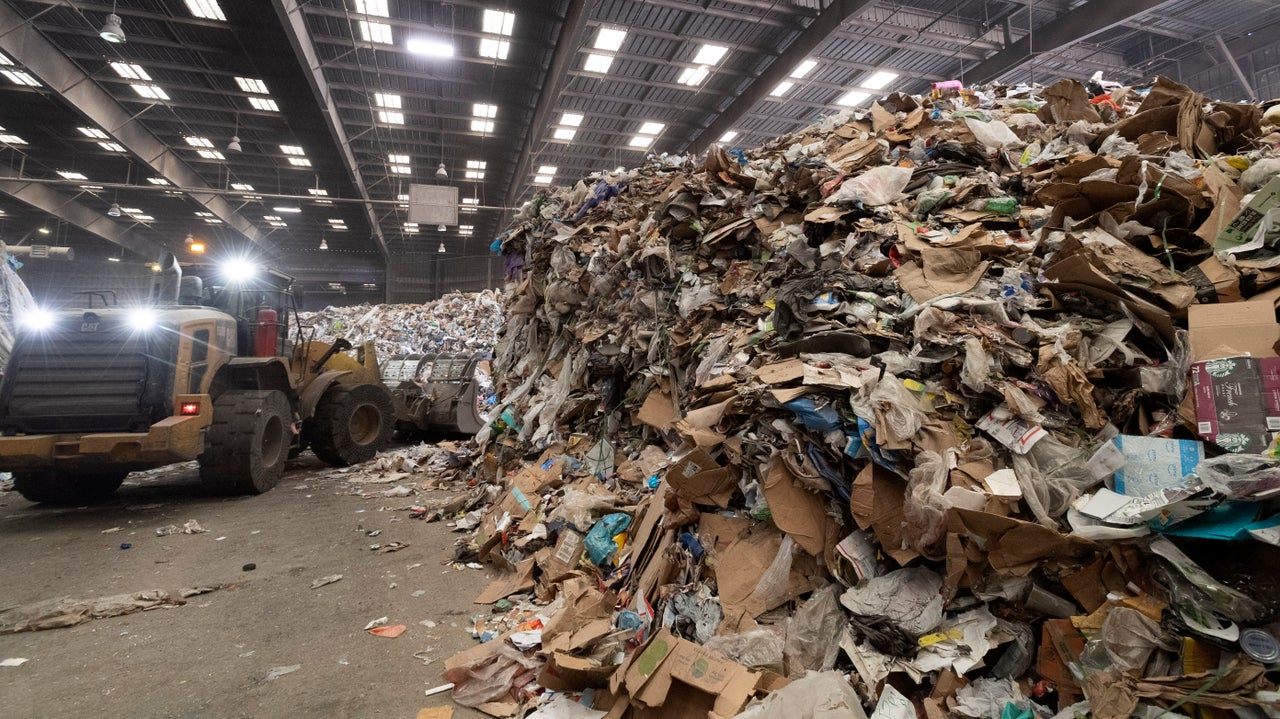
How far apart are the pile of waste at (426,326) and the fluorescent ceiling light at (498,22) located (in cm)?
557

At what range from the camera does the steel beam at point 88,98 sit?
27.0 ft

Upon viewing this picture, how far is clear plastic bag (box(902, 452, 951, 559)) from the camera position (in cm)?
195

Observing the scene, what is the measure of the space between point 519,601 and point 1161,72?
12651mm

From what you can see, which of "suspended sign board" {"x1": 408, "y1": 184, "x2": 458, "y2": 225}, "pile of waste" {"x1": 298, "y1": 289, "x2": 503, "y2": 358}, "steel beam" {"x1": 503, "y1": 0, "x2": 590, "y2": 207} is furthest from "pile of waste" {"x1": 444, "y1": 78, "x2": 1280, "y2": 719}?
"suspended sign board" {"x1": 408, "y1": 184, "x2": 458, "y2": 225}

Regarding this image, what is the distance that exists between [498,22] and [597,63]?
5.66ft

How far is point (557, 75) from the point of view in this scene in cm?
913

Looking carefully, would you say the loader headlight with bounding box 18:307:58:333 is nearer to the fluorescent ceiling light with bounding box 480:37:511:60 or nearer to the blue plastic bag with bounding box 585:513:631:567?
the blue plastic bag with bounding box 585:513:631:567

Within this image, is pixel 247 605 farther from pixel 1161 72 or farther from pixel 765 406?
pixel 1161 72

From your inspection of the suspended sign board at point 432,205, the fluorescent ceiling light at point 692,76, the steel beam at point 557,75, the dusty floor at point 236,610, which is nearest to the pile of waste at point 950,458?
the dusty floor at point 236,610

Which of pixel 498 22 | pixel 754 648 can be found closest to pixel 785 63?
pixel 498 22

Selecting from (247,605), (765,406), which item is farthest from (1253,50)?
(247,605)

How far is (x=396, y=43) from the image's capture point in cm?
905

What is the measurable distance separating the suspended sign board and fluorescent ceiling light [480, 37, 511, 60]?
4.11 m

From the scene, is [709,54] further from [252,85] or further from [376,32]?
[252,85]
